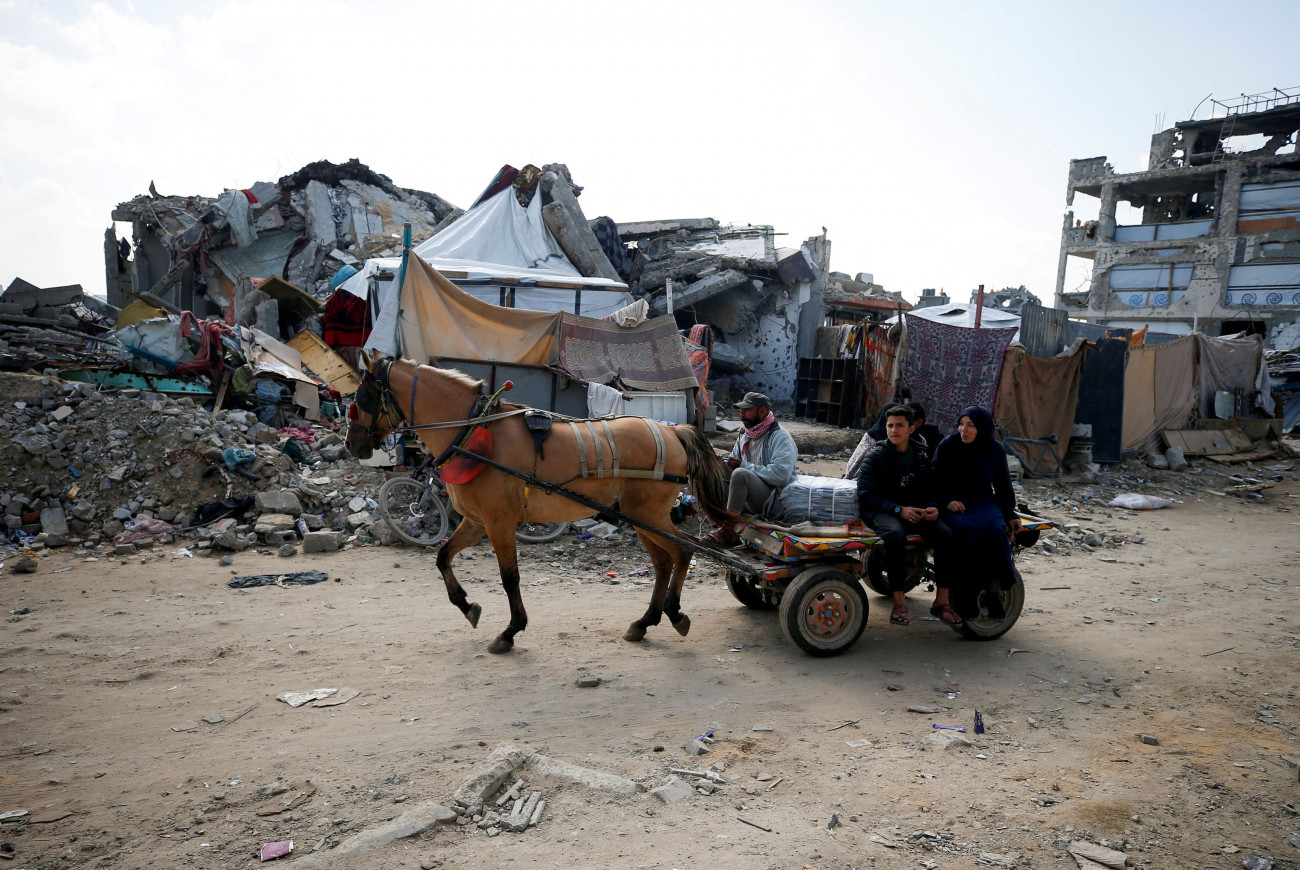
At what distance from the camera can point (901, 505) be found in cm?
488

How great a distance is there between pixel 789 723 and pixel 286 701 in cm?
270

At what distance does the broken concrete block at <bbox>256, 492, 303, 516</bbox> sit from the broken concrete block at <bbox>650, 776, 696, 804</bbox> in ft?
19.6

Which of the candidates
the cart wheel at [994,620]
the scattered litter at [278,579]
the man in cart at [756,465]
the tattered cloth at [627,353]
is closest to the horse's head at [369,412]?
the scattered litter at [278,579]

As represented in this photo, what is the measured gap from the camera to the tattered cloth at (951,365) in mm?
12258

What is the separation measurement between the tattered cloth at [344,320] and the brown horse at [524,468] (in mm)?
7598

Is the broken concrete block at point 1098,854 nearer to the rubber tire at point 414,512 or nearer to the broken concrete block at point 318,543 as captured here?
the rubber tire at point 414,512

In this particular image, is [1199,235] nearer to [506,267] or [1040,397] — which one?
[1040,397]

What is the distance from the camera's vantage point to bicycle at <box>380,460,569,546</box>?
7.47m

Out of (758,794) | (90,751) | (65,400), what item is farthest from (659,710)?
(65,400)

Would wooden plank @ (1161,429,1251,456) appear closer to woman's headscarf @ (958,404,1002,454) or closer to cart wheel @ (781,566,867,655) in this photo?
woman's headscarf @ (958,404,1002,454)

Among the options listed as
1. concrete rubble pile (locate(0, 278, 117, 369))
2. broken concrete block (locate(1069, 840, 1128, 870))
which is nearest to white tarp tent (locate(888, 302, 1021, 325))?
broken concrete block (locate(1069, 840, 1128, 870))

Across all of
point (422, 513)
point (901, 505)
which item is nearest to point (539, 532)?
point (422, 513)

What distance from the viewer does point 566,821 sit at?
285cm

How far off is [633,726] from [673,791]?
71 cm
